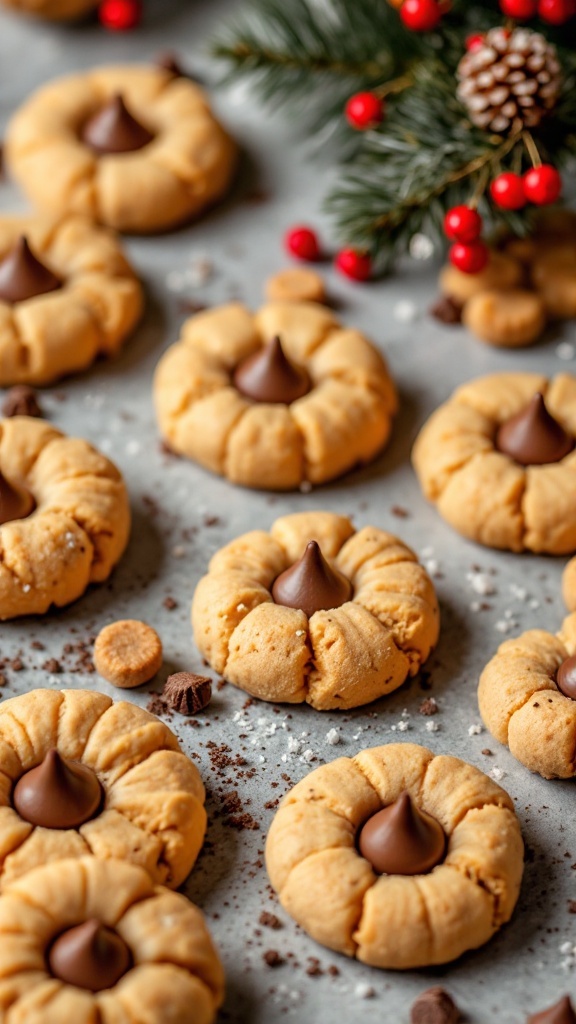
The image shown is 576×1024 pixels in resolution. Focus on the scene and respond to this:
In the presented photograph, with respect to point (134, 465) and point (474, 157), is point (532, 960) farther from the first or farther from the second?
point (474, 157)

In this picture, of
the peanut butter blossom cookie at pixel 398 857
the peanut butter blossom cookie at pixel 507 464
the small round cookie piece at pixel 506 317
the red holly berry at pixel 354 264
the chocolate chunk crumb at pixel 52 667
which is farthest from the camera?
the red holly berry at pixel 354 264

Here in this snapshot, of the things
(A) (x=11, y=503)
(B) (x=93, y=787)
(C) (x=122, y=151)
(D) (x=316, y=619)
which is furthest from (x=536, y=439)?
(C) (x=122, y=151)

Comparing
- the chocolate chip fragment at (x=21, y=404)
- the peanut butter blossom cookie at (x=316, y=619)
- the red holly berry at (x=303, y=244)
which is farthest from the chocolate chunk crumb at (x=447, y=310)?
the chocolate chip fragment at (x=21, y=404)

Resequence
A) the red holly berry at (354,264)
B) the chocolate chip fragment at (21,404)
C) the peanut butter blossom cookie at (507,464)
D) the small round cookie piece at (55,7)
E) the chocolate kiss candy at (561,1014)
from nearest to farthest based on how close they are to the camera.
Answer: the chocolate kiss candy at (561,1014) < the peanut butter blossom cookie at (507,464) < the chocolate chip fragment at (21,404) < the red holly berry at (354,264) < the small round cookie piece at (55,7)

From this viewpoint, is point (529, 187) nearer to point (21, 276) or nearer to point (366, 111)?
point (366, 111)

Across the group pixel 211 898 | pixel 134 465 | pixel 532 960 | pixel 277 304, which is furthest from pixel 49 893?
pixel 277 304

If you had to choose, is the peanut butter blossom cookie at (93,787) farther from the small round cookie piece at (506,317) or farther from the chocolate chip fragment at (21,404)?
the small round cookie piece at (506,317)
